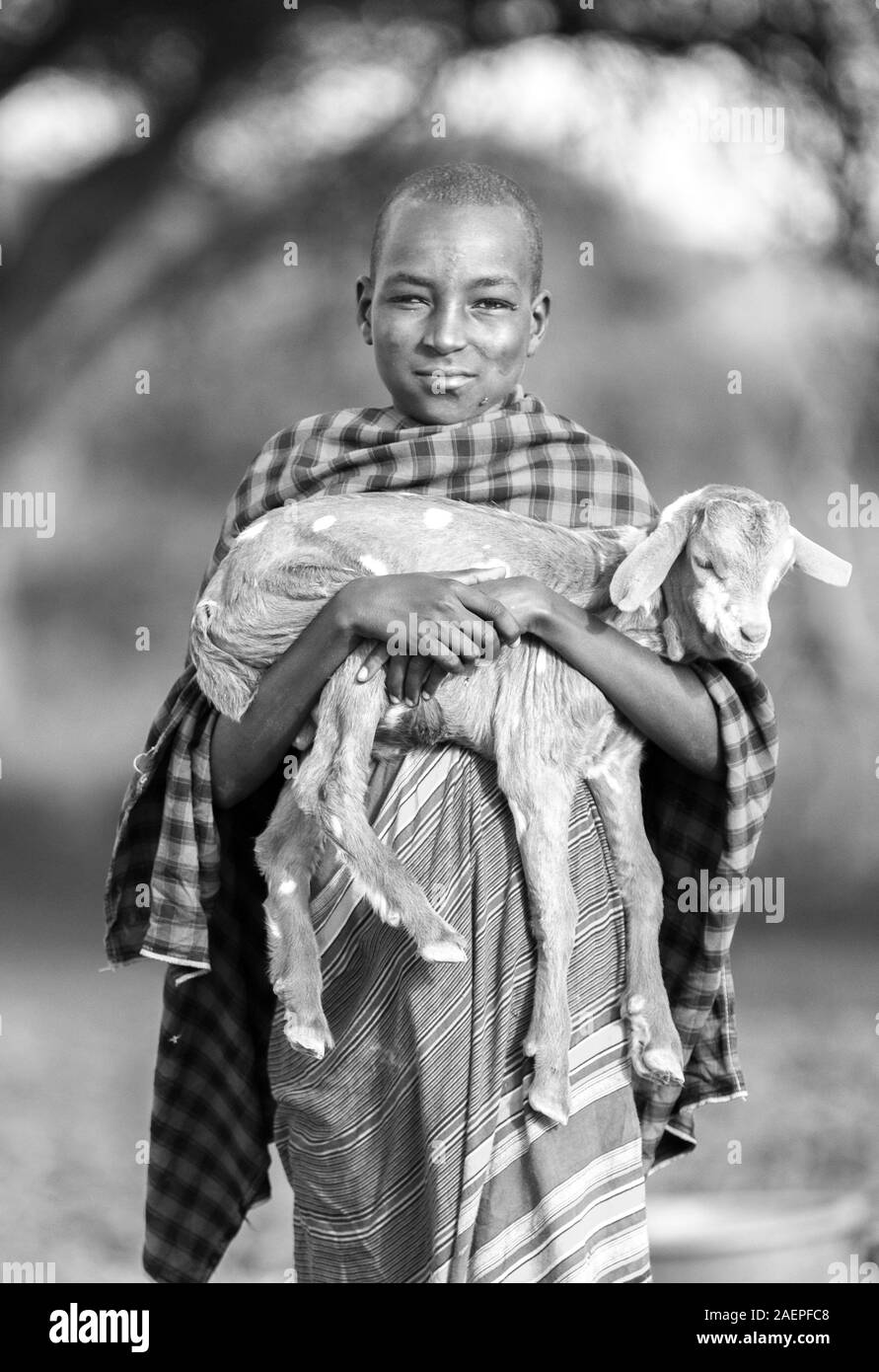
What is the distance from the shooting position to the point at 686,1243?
334 cm

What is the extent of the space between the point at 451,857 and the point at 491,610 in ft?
0.84

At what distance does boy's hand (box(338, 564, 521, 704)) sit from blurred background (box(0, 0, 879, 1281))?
2.19 m

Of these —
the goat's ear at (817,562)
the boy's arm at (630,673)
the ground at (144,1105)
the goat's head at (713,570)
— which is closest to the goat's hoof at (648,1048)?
the boy's arm at (630,673)

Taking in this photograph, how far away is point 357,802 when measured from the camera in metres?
1.68

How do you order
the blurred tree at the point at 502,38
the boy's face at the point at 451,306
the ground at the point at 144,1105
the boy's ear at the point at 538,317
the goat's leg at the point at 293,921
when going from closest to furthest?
the goat's leg at the point at 293,921
the boy's face at the point at 451,306
the boy's ear at the point at 538,317
the ground at the point at 144,1105
the blurred tree at the point at 502,38

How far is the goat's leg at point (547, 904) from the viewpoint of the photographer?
63.1 inches

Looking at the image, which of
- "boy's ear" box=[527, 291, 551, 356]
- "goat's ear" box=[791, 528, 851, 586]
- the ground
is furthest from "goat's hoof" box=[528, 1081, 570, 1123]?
the ground

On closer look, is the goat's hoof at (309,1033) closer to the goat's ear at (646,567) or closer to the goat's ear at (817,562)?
the goat's ear at (646,567)

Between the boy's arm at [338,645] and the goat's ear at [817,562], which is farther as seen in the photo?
the goat's ear at [817,562]

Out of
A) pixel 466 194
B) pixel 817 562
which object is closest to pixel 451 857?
pixel 817 562

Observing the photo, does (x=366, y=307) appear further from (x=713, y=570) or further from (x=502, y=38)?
(x=502, y=38)

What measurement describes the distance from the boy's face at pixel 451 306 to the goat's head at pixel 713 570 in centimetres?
28
